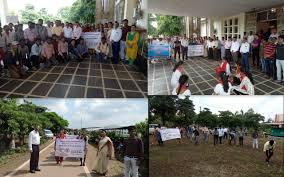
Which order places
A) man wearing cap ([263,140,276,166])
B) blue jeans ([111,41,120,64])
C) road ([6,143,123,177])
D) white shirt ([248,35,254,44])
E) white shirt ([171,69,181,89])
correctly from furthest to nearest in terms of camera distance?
man wearing cap ([263,140,276,166]), white shirt ([248,35,254,44]), blue jeans ([111,41,120,64]), white shirt ([171,69,181,89]), road ([6,143,123,177])

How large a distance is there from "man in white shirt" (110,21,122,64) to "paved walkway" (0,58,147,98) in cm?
14

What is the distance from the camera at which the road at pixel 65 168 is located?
5.27 m

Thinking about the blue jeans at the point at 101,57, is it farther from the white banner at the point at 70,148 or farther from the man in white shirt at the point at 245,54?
the man in white shirt at the point at 245,54

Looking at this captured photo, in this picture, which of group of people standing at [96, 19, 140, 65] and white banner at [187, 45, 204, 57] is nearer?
group of people standing at [96, 19, 140, 65]

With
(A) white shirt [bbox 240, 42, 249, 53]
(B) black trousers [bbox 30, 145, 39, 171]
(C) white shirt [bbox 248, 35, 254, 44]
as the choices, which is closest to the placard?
(A) white shirt [bbox 240, 42, 249, 53]

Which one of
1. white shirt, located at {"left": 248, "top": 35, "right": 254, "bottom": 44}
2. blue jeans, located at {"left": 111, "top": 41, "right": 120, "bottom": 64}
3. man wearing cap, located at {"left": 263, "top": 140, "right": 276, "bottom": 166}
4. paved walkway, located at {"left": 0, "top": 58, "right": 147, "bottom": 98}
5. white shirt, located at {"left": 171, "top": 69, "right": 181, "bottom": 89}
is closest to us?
paved walkway, located at {"left": 0, "top": 58, "right": 147, "bottom": 98}

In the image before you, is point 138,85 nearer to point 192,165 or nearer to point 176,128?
point 176,128

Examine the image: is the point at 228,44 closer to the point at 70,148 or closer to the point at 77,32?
the point at 77,32

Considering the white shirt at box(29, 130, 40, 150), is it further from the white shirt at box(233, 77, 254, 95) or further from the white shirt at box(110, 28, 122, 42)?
the white shirt at box(233, 77, 254, 95)

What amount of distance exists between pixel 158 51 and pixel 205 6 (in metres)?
0.94

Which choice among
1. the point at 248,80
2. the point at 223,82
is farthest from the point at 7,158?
the point at 248,80

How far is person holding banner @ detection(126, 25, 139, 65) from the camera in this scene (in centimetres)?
Answer: 573

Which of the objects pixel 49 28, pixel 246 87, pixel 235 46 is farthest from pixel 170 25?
pixel 49 28

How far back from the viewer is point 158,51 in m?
5.75
